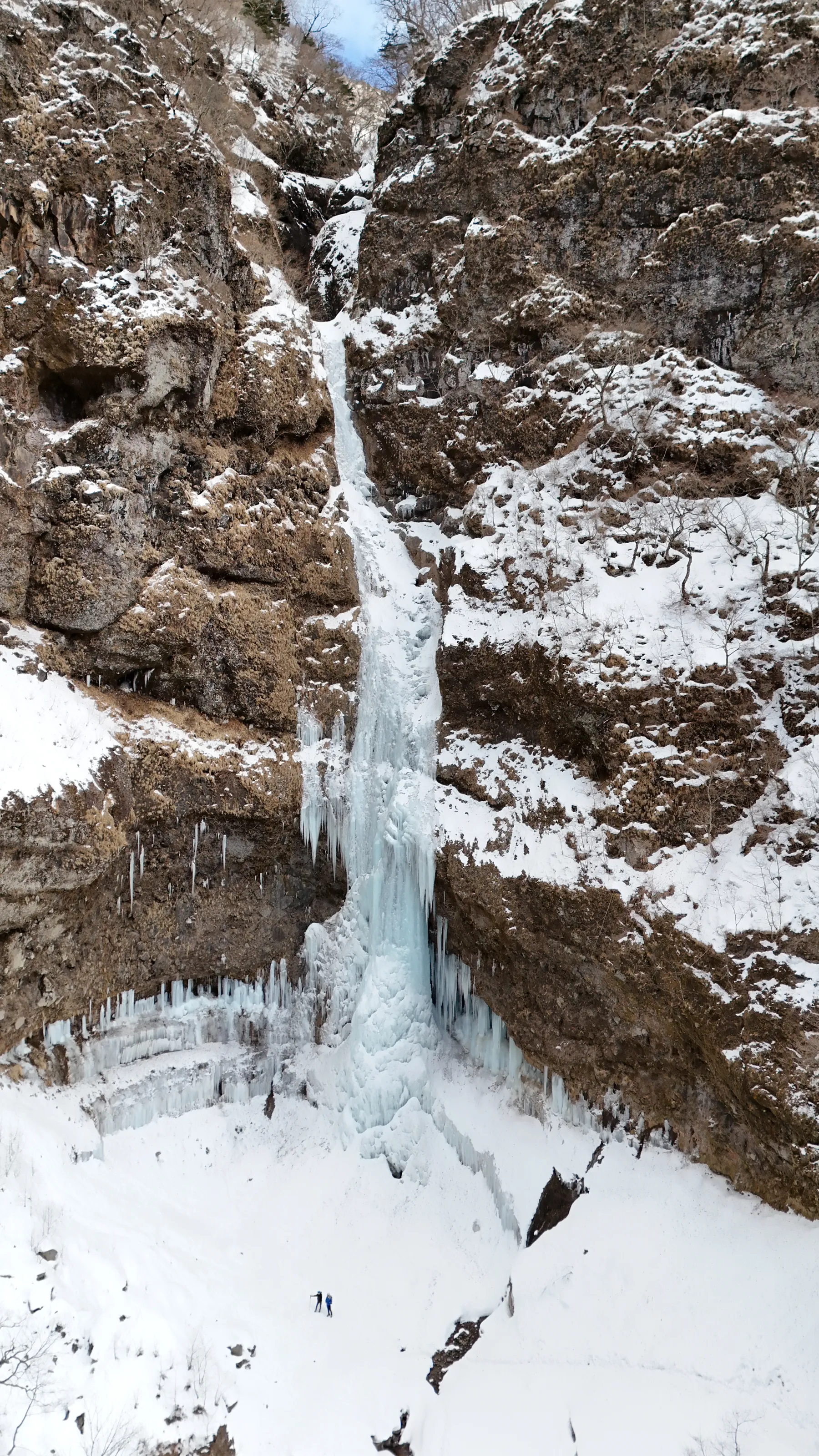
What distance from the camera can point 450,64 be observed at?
16.4 meters

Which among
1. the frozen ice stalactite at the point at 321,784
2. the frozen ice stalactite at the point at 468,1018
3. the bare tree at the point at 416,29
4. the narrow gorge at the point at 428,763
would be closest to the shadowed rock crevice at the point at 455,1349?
the narrow gorge at the point at 428,763

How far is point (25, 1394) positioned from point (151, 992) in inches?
230

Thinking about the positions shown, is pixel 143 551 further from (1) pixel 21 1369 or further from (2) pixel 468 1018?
(1) pixel 21 1369

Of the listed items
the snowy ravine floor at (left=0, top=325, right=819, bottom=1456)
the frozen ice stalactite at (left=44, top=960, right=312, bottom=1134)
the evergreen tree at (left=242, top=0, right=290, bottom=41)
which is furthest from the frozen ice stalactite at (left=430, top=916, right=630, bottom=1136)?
the evergreen tree at (left=242, top=0, right=290, bottom=41)

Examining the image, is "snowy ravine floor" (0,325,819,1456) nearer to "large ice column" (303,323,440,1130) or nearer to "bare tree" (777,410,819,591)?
"large ice column" (303,323,440,1130)

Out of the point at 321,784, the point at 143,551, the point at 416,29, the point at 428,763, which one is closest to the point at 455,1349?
the point at 321,784

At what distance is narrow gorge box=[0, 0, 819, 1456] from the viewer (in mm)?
9656

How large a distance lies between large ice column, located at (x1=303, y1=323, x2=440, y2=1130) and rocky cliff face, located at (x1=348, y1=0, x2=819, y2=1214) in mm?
626

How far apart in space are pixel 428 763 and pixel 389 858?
183 cm

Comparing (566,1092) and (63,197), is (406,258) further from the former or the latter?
(566,1092)

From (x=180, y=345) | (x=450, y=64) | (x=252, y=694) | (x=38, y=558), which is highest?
(x=450, y=64)

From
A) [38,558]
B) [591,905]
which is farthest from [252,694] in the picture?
[591,905]

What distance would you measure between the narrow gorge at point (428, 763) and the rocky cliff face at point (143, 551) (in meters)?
0.07

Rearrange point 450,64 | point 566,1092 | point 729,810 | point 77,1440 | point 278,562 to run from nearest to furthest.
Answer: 1. point 77,1440
2. point 729,810
3. point 566,1092
4. point 278,562
5. point 450,64
